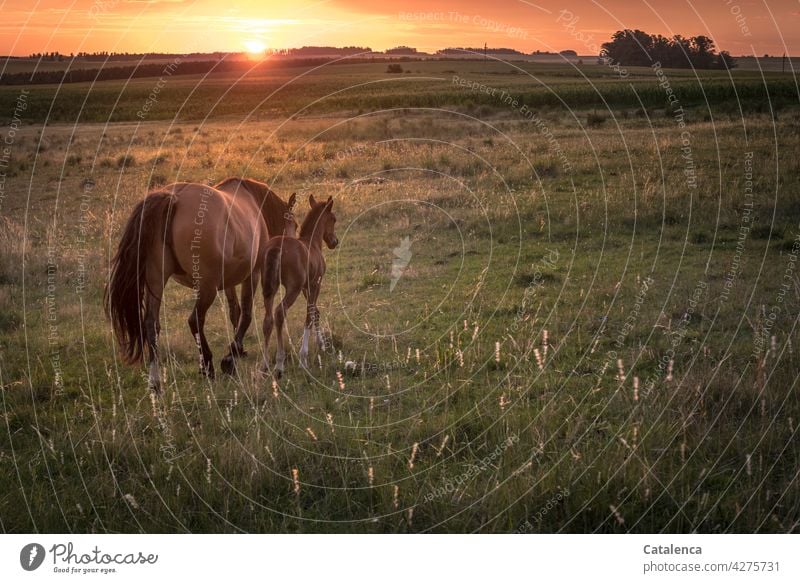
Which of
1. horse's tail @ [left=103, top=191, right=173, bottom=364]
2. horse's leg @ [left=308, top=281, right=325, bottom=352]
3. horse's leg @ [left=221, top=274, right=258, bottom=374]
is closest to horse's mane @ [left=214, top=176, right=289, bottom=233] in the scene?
horse's leg @ [left=221, top=274, right=258, bottom=374]

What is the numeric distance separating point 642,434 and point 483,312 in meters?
4.40

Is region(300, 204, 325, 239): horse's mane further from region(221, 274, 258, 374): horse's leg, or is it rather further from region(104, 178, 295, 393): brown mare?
region(221, 274, 258, 374): horse's leg

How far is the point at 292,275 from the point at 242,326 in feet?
2.95

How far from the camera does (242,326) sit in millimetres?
8711

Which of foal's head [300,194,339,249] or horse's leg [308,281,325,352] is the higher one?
foal's head [300,194,339,249]

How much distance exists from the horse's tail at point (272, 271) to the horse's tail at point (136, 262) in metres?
1.16

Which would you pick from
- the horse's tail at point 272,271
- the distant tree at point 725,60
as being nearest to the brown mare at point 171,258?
the horse's tail at point 272,271

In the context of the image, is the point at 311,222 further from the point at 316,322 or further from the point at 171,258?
the point at 171,258

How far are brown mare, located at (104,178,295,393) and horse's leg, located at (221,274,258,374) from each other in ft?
0.04

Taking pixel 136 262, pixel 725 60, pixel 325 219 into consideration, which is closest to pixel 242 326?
pixel 136 262

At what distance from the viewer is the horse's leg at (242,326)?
8477 millimetres

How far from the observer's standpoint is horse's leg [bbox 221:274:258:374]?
8.48 m
